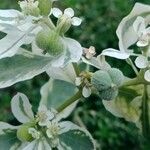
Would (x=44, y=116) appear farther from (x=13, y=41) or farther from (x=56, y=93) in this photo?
(x=56, y=93)

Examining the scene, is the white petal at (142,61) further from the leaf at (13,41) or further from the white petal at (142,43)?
the leaf at (13,41)

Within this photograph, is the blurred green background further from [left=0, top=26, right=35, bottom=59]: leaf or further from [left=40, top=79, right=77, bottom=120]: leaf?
[left=0, top=26, right=35, bottom=59]: leaf

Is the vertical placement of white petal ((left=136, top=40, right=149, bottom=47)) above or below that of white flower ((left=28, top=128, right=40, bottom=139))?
above

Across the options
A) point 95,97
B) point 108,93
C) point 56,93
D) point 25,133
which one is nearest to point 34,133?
point 25,133

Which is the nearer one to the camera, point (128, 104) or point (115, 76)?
point (115, 76)

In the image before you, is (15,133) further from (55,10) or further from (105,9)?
(105,9)

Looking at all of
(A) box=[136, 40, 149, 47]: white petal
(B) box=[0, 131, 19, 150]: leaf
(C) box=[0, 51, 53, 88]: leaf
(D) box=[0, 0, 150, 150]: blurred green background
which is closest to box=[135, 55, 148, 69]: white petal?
(A) box=[136, 40, 149, 47]: white petal

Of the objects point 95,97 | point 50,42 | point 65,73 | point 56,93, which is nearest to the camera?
point 50,42
